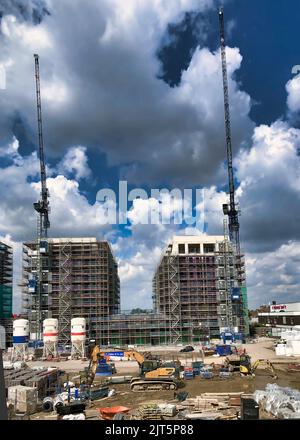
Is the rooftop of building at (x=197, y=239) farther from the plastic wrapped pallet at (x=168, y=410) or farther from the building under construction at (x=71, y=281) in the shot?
the plastic wrapped pallet at (x=168, y=410)

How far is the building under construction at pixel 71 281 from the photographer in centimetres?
8250

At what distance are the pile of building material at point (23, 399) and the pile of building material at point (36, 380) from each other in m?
2.57

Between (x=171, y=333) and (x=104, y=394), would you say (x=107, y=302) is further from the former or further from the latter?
(x=104, y=394)

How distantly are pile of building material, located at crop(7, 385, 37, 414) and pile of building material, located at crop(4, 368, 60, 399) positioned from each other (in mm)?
2573

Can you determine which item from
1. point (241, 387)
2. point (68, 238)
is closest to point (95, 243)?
point (68, 238)

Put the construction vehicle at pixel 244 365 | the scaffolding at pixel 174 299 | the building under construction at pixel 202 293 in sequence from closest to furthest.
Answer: the construction vehicle at pixel 244 365 < the scaffolding at pixel 174 299 < the building under construction at pixel 202 293

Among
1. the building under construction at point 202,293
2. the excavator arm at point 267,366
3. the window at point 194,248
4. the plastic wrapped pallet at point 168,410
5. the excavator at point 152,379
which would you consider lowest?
the excavator arm at point 267,366

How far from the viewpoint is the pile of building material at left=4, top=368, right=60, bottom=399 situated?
28741 mm

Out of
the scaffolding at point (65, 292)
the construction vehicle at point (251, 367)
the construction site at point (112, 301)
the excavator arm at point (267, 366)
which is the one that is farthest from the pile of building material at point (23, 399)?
the scaffolding at point (65, 292)

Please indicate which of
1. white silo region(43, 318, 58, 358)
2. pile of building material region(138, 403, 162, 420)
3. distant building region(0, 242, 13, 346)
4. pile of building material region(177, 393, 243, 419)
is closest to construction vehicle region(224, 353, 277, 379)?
pile of building material region(177, 393, 243, 419)

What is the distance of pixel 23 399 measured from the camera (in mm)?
23797

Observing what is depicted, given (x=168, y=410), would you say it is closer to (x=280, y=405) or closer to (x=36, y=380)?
(x=280, y=405)

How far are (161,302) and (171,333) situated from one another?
27.3ft

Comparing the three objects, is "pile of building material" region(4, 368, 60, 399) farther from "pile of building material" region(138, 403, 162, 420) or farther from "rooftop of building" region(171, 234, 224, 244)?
"rooftop of building" region(171, 234, 224, 244)
